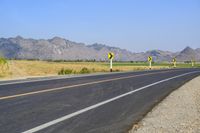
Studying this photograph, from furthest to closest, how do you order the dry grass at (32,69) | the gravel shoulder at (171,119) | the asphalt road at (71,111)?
1. the dry grass at (32,69)
2. the gravel shoulder at (171,119)
3. the asphalt road at (71,111)

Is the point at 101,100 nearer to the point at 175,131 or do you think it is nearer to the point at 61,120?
the point at 61,120

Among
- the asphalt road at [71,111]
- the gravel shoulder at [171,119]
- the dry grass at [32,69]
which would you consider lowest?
A: the dry grass at [32,69]

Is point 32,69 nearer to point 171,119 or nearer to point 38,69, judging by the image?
point 38,69

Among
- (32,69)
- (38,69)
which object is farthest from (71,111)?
(38,69)

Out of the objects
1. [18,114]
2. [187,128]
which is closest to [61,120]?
[18,114]

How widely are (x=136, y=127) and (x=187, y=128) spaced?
1024 millimetres

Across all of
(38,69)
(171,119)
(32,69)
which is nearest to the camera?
(171,119)

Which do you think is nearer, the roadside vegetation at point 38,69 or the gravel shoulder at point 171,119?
the gravel shoulder at point 171,119

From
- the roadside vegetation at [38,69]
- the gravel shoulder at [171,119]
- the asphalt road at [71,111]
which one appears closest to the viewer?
the asphalt road at [71,111]

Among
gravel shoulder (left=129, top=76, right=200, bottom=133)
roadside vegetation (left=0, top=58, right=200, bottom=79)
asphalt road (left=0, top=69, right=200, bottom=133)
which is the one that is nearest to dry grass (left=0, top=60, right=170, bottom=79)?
roadside vegetation (left=0, top=58, right=200, bottom=79)

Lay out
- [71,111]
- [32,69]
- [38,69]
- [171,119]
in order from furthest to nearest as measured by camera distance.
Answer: [38,69], [32,69], [71,111], [171,119]

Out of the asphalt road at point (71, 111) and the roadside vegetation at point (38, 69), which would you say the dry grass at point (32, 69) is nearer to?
the roadside vegetation at point (38, 69)

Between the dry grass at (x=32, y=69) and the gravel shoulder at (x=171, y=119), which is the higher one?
the gravel shoulder at (x=171, y=119)

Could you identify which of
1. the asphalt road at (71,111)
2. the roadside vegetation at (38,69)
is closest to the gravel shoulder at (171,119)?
the asphalt road at (71,111)
